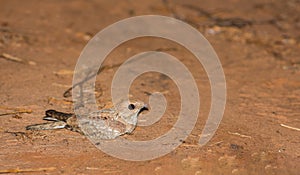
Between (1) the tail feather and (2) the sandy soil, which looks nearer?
(2) the sandy soil

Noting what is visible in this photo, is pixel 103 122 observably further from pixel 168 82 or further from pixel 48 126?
pixel 168 82

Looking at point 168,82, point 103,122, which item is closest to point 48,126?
point 103,122

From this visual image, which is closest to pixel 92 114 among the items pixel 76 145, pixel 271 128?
pixel 76 145

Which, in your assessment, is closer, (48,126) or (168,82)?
(48,126)

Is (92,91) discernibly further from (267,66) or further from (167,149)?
(267,66)

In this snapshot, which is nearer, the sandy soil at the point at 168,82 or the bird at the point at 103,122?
the sandy soil at the point at 168,82
